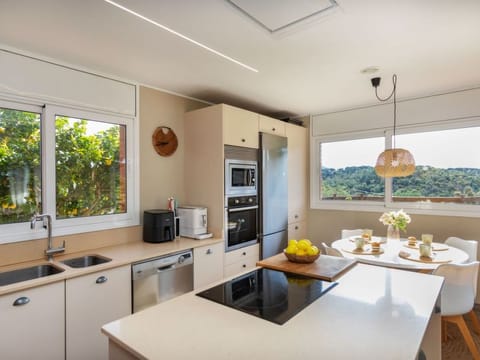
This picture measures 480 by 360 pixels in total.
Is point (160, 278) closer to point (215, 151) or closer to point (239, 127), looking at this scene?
point (215, 151)

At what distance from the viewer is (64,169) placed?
236 cm

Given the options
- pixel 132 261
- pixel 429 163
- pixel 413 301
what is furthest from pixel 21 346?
pixel 429 163

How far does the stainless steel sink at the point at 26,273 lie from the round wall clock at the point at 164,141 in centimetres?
139

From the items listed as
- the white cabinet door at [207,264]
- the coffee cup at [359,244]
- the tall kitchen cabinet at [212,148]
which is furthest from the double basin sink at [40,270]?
the coffee cup at [359,244]

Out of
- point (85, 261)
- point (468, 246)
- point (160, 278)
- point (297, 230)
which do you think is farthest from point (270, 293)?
point (297, 230)

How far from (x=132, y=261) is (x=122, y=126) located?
129cm

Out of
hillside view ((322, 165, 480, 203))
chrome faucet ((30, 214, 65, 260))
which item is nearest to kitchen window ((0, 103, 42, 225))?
chrome faucet ((30, 214, 65, 260))

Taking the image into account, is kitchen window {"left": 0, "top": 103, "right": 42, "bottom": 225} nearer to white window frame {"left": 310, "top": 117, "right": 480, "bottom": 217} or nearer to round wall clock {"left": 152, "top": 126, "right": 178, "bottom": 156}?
round wall clock {"left": 152, "top": 126, "right": 178, "bottom": 156}

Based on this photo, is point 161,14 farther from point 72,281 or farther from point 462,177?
point 462,177

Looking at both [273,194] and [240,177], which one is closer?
[240,177]

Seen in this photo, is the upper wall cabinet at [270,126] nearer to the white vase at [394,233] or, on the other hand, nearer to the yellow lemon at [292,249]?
the white vase at [394,233]

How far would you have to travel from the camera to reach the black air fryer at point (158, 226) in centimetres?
262

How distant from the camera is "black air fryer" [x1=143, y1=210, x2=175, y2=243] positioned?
262 centimetres

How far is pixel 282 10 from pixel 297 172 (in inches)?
101
